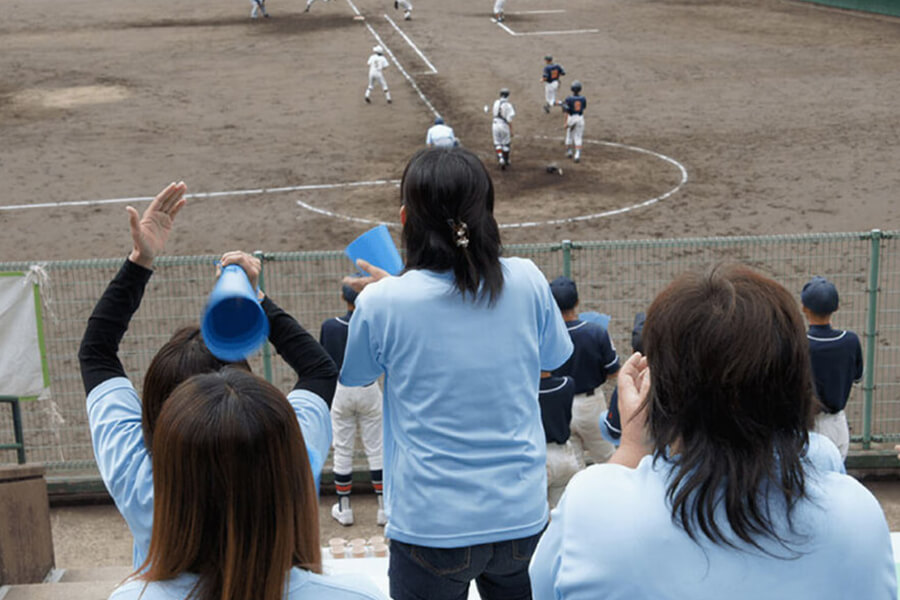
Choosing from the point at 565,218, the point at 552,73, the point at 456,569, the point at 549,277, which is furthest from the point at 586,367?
the point at 552,73

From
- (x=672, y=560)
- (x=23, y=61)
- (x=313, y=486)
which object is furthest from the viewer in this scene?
(x=23, y=61)

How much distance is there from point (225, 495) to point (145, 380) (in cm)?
82

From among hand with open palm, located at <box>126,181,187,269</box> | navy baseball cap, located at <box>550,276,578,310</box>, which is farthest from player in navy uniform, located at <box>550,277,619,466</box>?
hand with open palm, located at <box>126,181,187,269</box>

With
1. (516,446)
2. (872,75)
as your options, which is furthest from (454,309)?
(872,75)

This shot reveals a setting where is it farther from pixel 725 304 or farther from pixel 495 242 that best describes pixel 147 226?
pixel 725 304

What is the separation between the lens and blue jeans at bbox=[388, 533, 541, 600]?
338cm

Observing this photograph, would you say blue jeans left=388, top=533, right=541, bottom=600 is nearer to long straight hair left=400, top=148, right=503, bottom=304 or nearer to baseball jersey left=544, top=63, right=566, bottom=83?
long straight hair left=400, top=148, right=503, bottom=304

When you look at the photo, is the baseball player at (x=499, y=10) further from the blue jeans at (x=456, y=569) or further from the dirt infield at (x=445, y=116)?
the blue jeans at (x=456, y=569)

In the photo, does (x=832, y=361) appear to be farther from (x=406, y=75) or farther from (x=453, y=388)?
(x=406, y=75)

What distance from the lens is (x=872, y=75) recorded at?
82.5 feet

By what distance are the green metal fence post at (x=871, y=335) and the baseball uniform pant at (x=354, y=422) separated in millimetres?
3781

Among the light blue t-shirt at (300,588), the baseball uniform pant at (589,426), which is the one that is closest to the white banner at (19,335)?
the baseball uniform pant at (589,426)

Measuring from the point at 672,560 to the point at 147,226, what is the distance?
2.09m

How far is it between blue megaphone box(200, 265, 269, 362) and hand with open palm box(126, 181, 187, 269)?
27 cm
